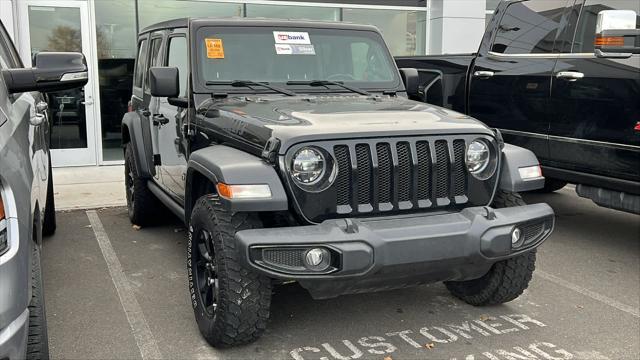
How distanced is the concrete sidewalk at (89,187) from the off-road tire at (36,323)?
4.85 metres

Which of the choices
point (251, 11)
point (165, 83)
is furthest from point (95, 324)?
point (251, 11)

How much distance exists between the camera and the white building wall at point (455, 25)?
1162 centimetres

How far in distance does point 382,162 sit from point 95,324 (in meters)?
2.08

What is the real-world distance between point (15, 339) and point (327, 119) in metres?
1.98

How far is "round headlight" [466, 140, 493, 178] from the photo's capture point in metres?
3.57

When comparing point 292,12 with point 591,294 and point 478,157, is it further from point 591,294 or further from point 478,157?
point 478,157

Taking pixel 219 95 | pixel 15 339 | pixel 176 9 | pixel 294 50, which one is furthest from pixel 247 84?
pixel 176 9

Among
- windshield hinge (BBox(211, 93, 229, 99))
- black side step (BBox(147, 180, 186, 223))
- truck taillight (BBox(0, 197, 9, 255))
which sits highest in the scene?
windshield hinge (BBox(211, 93, 229, 99))

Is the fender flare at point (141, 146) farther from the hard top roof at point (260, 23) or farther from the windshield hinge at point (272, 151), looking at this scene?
the windshield hinge at point (272, 151)

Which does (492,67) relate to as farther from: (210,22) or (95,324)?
(95,324)

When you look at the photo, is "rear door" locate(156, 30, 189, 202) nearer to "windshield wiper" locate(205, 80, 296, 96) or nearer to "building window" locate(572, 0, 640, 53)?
"windshield wiper" locate(205, 80, 296, 96)

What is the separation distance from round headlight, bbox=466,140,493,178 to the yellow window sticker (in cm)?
188

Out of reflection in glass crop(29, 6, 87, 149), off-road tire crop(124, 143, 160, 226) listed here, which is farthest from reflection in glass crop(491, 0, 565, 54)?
reflection in glass crop(29, 6, 87, 149)

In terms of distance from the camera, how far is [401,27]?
11930 mm
